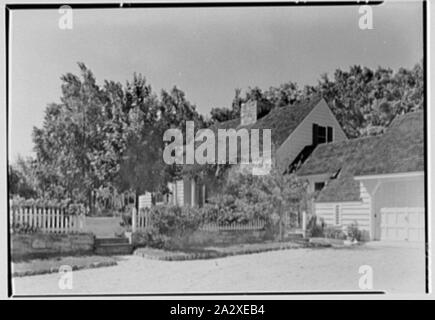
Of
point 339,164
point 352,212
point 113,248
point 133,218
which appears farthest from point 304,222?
point 113,248

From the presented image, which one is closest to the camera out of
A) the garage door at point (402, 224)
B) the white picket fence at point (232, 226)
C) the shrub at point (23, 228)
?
the shrub at point (23, 228)

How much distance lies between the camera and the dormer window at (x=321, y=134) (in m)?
6.39

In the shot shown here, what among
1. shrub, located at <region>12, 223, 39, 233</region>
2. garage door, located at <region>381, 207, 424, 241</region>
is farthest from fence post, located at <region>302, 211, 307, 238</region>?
shrub, located at <region>12, 223, 39, 233</region>

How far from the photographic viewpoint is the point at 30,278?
6.11 meters

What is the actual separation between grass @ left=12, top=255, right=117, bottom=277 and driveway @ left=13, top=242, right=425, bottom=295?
57mm

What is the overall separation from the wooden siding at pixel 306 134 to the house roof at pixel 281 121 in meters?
0.06

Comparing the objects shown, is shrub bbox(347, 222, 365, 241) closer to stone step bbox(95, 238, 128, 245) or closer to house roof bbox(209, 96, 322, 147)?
house roof bbox(209, 96, 322, 147)

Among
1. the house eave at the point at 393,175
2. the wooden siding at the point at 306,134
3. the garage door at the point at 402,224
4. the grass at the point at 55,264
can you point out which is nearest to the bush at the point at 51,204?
the grass at the point at 55,264

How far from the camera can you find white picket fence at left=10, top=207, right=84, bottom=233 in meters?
6.11

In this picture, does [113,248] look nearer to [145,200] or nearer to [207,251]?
A: [145,200]

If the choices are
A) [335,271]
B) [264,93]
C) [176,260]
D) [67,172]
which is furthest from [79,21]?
[335,271]

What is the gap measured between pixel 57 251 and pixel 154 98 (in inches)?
76.0

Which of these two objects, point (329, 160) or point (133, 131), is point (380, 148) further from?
point (133, 131)

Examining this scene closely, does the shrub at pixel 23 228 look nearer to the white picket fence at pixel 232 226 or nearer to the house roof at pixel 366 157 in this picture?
the white picket fence at pixel 232 226
